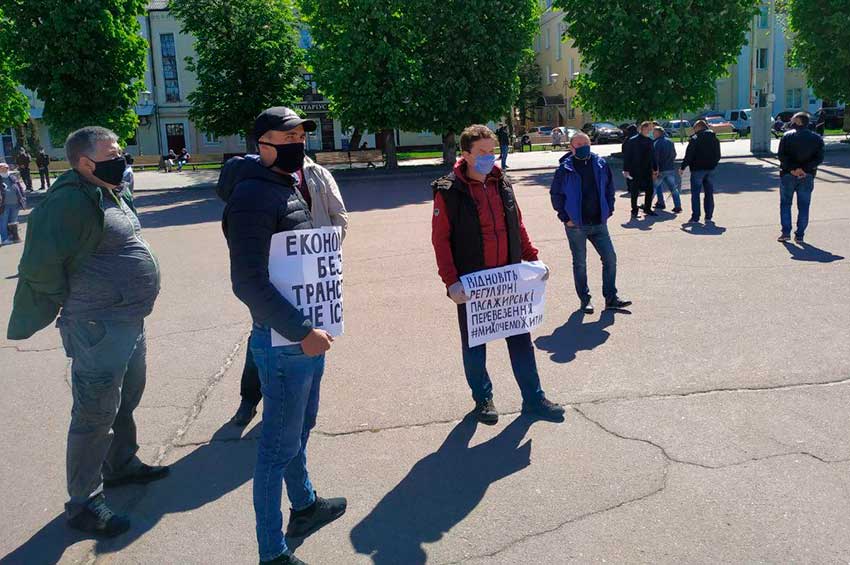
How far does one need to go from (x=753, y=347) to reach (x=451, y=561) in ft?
12.5

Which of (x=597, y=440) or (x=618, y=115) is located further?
(x=618, y=115)

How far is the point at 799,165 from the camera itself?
9828mm

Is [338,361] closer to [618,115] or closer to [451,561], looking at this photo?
[451,561]

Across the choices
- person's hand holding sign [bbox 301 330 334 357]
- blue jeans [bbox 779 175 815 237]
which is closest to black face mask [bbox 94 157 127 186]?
person's hand holding sign [bbox 301 330 334 357]

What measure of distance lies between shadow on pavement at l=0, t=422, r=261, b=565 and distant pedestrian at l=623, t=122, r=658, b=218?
1031cm

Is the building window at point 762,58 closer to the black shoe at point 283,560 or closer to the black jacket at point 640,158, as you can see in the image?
the black jacket at point 640,158

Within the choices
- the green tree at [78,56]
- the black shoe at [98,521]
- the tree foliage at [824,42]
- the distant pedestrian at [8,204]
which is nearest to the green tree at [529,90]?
the tree foliage at [824,42]

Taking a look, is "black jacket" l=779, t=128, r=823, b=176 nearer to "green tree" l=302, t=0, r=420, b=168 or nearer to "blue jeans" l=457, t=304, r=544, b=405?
"blue jeans" l=457, t=304, r=544, b=405

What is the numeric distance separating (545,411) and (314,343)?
7.55 ft

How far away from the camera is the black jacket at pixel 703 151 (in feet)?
39.9

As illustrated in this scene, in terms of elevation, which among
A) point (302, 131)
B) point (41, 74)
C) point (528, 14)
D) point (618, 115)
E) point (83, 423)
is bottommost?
point (83, 423)

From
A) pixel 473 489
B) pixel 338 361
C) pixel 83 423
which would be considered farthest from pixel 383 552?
pixel 338 361

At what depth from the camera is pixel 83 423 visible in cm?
352

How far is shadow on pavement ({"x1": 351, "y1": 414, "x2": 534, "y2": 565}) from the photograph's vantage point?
3.40 m
